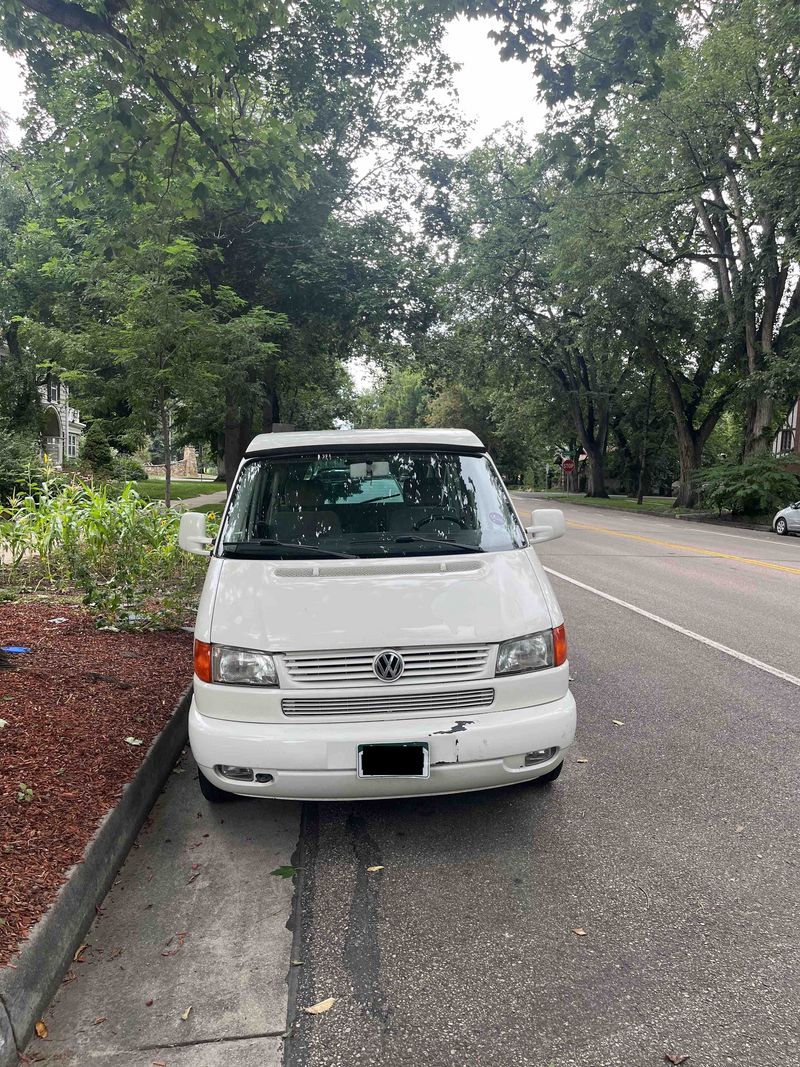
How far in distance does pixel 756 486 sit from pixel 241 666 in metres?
26.1


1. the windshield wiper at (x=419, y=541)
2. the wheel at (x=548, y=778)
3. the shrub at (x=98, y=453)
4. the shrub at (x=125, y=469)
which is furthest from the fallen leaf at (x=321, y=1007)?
the shrub at (x=98, y=453)

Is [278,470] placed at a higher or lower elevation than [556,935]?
higher

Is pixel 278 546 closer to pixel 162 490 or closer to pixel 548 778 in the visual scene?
pixel 548 778

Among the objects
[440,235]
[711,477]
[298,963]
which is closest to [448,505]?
[298,963]

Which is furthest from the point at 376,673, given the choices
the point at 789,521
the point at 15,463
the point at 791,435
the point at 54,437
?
the point at 791,435

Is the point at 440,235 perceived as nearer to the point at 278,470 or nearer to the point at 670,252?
the point at 670,252

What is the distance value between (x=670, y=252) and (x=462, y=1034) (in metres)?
30.2

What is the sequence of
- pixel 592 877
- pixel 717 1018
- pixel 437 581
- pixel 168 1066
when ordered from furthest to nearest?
pixel 437 581, pixel 592 877, pixel 717 1018, pixel 168 1066

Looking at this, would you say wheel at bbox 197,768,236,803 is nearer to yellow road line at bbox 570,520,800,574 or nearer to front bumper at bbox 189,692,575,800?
front bumper at bbox 189,692,575,800

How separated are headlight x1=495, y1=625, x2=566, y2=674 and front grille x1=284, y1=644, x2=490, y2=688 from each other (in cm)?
16

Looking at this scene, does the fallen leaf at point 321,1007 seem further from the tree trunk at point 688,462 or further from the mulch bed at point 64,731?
the tree trunk at point 688,462

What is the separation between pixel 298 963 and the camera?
2584 mm

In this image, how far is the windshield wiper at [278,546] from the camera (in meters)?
3.59

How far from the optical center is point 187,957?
8.66 feet
